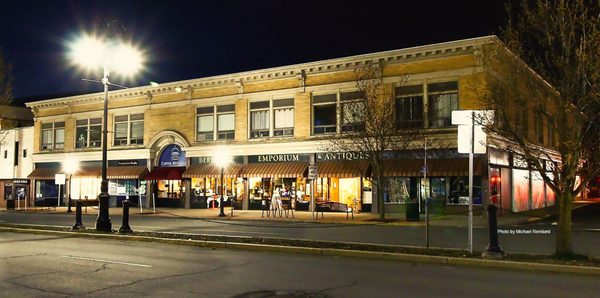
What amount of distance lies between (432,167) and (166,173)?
738 inches

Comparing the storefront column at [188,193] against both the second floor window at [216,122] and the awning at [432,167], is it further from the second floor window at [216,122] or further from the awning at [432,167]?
the awning at [432,167]

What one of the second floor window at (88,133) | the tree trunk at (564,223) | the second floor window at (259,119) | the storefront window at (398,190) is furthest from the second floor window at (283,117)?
the tree trunk at (564,223)

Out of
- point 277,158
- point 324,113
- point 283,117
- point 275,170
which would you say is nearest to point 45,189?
point 277,158

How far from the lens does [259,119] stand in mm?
35719

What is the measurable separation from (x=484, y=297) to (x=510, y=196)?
2439cm

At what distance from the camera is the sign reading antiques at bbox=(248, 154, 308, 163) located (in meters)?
33.6

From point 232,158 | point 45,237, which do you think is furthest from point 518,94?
point 232,158

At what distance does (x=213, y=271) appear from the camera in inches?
433

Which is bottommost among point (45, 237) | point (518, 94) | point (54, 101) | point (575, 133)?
point (45, 237)

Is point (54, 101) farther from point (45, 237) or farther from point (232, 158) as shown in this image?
point (45, 237)

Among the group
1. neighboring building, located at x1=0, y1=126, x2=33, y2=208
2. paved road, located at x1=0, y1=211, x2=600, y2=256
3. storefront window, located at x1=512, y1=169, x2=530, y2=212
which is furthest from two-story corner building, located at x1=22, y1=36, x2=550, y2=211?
paved road, located at x1=0, y1=211, x2=600, y2=256

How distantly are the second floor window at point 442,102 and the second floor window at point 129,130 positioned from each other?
2170 centimetres

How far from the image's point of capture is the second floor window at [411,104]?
94.7 ft

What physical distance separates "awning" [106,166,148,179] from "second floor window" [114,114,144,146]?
1965 millimetres
